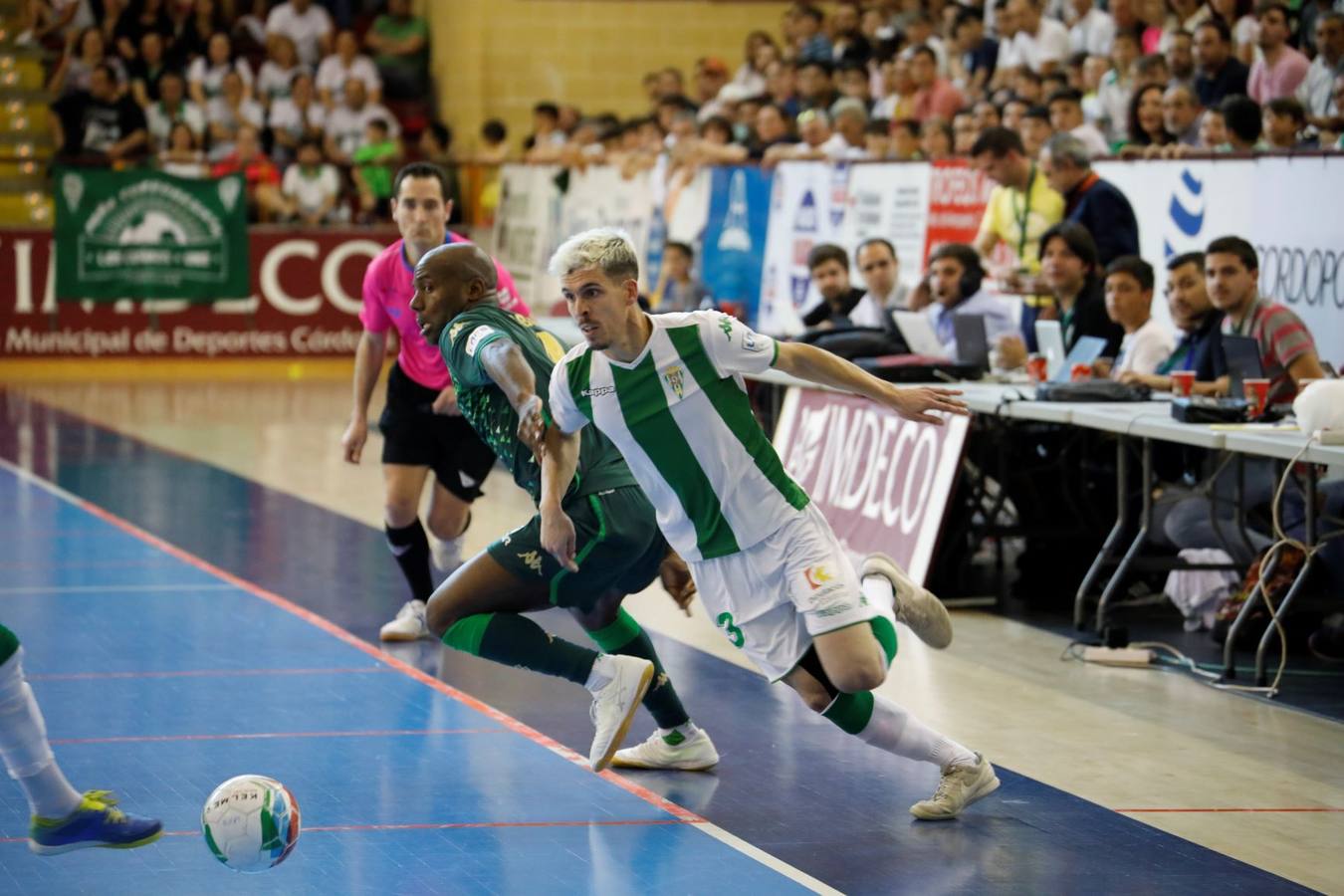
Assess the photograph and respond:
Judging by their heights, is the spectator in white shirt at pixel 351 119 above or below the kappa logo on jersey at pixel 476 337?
above

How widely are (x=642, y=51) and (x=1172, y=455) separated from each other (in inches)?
625

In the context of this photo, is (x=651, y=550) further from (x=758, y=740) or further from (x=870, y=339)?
(x=870, y=339)

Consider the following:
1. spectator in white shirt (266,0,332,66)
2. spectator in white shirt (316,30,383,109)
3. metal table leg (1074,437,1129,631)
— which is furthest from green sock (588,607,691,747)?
spectator in white shirt (266,0,332,66)

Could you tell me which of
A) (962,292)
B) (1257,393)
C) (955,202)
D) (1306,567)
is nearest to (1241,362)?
(1257,393)

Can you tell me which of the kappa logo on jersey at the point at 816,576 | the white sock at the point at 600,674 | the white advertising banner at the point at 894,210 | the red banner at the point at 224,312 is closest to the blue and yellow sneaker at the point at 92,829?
the white sock at the point at 600,674

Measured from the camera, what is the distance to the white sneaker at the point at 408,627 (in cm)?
877

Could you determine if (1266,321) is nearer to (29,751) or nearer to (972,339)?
(972,339)

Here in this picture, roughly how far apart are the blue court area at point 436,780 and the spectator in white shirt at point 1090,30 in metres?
8.71

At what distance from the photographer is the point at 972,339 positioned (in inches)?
414

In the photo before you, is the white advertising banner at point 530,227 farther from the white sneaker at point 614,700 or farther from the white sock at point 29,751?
the white sock at point 29,751

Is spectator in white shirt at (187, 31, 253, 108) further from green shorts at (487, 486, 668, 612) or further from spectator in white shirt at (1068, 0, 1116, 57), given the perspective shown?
green shorts at (487, 486, 668, 612)

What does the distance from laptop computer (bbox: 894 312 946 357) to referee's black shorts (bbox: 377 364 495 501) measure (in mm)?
2885

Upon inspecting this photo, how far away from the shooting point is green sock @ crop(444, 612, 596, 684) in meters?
6.22

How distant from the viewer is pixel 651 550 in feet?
21.1
